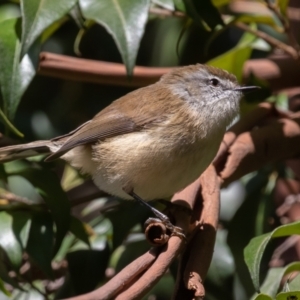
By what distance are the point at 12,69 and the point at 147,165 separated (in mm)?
608

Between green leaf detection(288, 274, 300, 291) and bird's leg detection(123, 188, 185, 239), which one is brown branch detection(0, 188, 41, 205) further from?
green leaf detection(288, 274, 300, 291)

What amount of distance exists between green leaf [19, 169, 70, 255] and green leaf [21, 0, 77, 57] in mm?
598

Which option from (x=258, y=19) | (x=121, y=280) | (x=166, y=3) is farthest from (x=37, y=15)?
(x=258, y=19)

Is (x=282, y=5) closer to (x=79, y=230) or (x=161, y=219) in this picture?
(x=161, y=219)

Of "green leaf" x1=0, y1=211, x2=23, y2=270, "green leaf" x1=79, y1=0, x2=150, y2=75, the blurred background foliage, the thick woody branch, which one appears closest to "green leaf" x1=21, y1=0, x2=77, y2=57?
the blurred background foliage

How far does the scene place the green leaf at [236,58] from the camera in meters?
3.11

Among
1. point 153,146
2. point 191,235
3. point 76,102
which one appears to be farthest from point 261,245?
point 76,102

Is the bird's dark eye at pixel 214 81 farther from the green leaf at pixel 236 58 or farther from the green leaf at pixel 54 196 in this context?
the green leaf at pixel 54 196

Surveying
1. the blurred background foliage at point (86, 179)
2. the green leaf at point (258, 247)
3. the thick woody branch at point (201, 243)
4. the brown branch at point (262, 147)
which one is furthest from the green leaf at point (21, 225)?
the green leaf at point (258, 247)

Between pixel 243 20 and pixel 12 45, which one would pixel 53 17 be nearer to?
pixel 12 45

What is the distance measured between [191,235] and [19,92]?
0.79 metres

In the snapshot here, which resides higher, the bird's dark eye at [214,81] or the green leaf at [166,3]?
the green leaf at [166,3]

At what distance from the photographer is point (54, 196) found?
2557 mm

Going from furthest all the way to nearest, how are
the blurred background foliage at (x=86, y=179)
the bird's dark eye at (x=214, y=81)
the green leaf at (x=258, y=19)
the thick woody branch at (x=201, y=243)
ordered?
Answer: the green leaf at (x=258, y=19) < the bird's dark eye at (x=214, y=81) < the blurred background foliage at (x=86, y=179) < the thick woody branch at (x=201, y=243)
